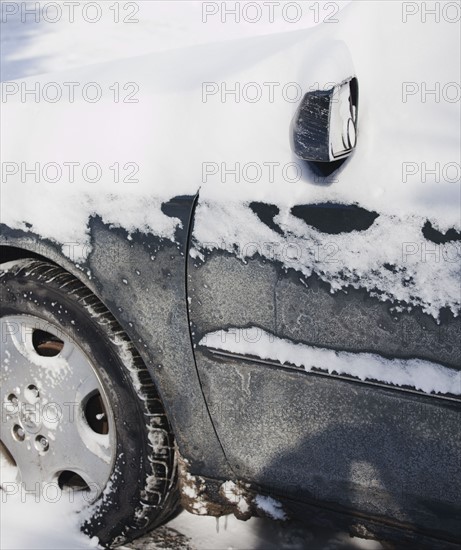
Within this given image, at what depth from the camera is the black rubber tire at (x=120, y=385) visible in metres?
2.01

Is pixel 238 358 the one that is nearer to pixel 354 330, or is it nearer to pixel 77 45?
pixel 354 330

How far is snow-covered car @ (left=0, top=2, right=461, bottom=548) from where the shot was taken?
5.16ft

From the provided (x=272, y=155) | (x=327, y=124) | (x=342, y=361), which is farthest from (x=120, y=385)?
(x=327, y=124)

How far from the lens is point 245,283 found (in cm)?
176

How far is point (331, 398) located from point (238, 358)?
0.25 meters

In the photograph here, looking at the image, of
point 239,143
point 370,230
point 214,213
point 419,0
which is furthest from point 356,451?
point 419,0

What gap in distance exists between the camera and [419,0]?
1.66m

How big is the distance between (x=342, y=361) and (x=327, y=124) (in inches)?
20.7

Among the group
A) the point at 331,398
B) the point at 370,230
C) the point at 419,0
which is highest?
the point at 419,0
